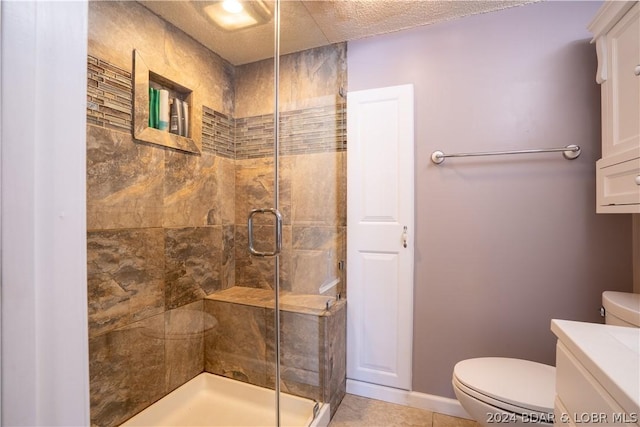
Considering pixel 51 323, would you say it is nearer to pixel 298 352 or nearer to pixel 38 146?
pixel 38 146

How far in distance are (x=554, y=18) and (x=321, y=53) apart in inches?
48.1

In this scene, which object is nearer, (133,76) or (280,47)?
(133,76)

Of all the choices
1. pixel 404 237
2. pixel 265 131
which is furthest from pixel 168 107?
pixel 404 237

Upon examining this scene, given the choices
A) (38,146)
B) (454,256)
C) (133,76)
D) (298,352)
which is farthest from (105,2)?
(454,256)

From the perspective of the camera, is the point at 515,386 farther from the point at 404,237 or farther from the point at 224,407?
the point at 224,407

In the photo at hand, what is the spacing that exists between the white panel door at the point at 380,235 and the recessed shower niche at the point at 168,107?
0.94m

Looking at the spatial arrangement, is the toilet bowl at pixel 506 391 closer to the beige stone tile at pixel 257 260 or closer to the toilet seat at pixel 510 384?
the toilet seat at pixel 510 384

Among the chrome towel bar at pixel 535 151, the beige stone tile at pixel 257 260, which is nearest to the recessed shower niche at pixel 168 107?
the beige stone tile at pixel 257 260

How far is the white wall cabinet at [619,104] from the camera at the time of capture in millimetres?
1067

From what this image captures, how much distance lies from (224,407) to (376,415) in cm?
84

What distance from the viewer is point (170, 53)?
1582 millimetres

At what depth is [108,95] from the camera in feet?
4.19

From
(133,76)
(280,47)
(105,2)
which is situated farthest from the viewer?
(280,47)

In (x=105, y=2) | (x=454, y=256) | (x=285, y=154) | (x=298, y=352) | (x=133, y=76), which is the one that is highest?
(x=105, y=2)
